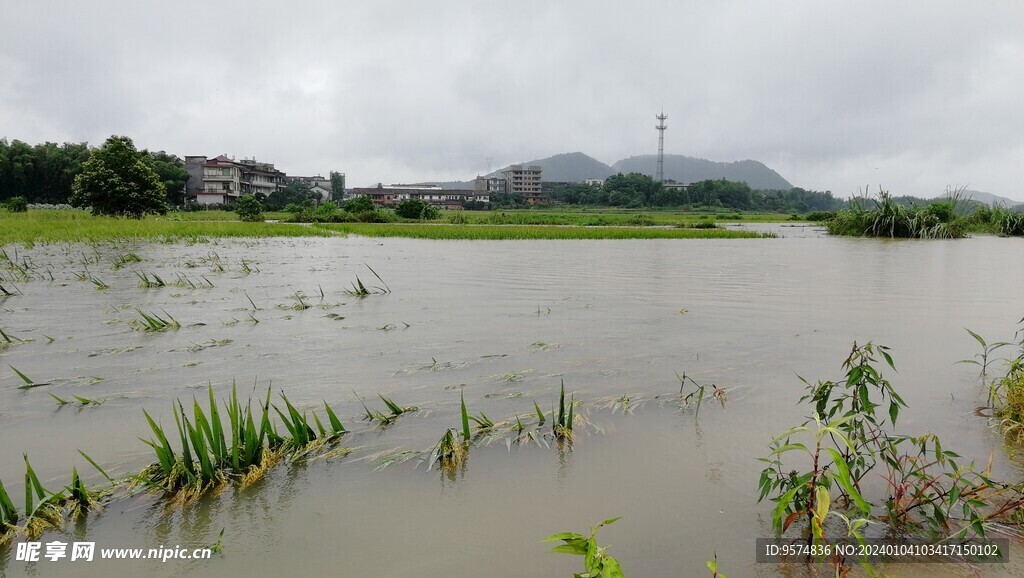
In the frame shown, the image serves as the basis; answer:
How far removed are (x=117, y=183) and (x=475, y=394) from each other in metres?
33.1

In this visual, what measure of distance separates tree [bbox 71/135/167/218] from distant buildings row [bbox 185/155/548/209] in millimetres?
24187

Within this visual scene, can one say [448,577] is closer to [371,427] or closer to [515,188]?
[371,427]

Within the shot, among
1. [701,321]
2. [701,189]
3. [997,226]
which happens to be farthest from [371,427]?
[701,189]

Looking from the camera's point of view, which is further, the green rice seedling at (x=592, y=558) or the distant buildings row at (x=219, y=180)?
the distant buildings row at (x=219, y=180)

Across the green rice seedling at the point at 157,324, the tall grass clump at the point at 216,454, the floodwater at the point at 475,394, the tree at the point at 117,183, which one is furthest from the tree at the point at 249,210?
the tall grass clump at the point at 216,454

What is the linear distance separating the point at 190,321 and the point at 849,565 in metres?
6.19

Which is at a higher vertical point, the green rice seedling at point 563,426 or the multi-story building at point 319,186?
the multi-story building at point 319,186

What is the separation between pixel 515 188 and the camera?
124812 mm

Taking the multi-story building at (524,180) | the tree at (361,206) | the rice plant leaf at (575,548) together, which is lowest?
the rice plant leaf at (575,548)

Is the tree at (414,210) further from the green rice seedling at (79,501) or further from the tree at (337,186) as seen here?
the tree at (337,186)

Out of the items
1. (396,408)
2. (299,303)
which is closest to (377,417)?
(396,408)

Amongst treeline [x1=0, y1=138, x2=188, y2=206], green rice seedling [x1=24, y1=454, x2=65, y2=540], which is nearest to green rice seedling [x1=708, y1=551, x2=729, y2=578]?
green rice seedling [x1=24, y1=454, x2=65, y2=540]

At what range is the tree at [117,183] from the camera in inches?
1123

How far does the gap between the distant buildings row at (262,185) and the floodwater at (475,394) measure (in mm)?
49169
